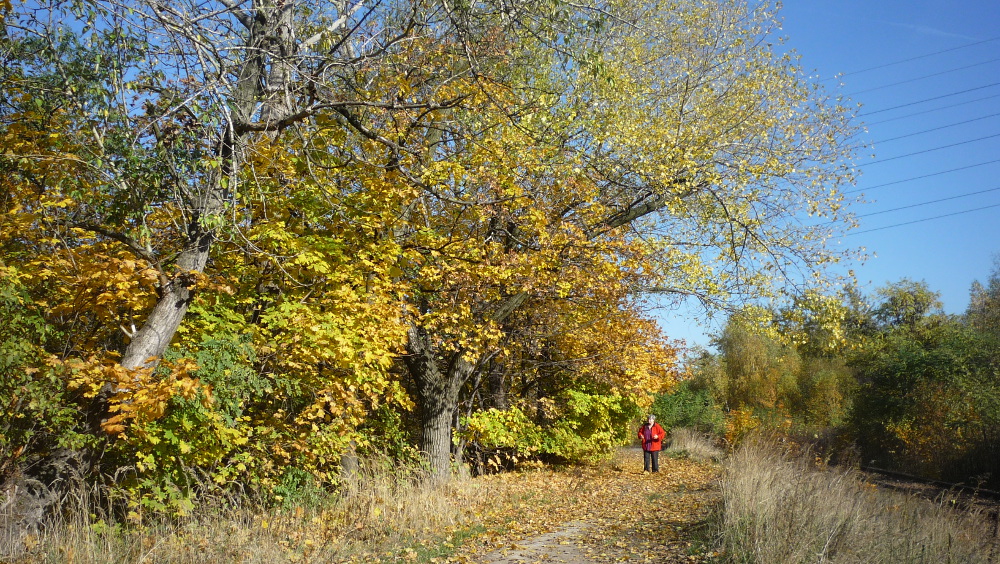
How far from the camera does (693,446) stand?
22.6 m

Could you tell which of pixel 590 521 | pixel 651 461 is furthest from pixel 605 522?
pixel 651 461

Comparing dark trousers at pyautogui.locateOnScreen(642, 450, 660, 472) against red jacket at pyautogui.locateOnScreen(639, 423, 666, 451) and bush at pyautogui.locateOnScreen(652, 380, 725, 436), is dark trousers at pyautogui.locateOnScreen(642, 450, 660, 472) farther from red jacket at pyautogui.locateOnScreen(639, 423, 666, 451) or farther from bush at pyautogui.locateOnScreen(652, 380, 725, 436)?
bush at pyautogui.locateOnScreen(652, 380, 725, 436)

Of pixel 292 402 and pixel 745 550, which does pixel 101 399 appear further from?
pixel 745 550

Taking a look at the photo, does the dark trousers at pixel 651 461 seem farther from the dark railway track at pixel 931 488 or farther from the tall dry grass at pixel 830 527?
the tall dry grass at pixel 830 527

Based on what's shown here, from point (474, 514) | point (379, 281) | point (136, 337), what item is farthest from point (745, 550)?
point (136, 337)

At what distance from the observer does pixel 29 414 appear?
6387 millimetres

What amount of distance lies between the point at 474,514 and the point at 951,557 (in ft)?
17.3

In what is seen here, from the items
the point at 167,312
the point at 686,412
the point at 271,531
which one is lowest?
the point at 271,531

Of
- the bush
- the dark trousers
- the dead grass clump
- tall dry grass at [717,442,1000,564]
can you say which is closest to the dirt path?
tall dry grass at [717,442,1000,564]

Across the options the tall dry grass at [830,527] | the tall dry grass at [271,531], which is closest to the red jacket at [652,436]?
the tall dry grass at [271,531]

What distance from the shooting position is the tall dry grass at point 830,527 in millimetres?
5844

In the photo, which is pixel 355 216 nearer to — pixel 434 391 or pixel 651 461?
pixel 434 391

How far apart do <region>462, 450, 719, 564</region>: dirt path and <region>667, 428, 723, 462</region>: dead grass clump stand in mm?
7142

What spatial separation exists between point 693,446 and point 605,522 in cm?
1517
